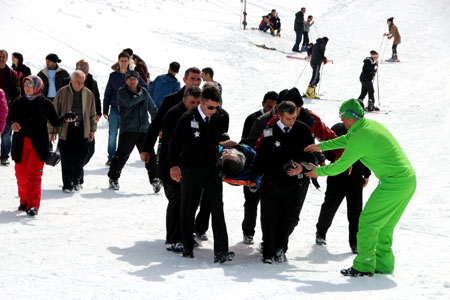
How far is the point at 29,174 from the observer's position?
802cm

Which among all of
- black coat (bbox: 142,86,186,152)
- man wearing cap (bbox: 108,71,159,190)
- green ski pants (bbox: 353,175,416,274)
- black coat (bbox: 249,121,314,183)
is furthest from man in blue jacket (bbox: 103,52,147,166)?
green ski pants (bbox: 353,175,416,274)

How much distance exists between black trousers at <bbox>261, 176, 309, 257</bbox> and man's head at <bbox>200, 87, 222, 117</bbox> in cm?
100

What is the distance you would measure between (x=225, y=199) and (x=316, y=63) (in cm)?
1006

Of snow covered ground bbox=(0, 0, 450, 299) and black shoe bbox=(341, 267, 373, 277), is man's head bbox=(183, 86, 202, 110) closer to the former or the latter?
snow covered ground bbox=(0, 0, 450, 299)

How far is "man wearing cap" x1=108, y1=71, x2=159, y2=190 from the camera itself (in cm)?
986

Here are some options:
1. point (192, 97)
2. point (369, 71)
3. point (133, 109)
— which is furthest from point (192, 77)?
→ point (369, 71)

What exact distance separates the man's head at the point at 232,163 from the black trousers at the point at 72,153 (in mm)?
3570

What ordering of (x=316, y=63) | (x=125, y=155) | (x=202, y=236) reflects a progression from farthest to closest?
(x=316, y=63) < (x=125, y=155) < (x=202, y=236)

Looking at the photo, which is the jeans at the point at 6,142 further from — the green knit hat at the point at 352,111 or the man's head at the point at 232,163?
the green knit hat at the point at 352,111

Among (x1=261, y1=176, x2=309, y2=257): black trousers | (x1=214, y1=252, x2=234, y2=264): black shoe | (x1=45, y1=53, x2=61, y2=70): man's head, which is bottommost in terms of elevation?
(x1=214, y1=252, x2=234, y2=264): black shoe

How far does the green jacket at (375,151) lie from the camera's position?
6156 mm

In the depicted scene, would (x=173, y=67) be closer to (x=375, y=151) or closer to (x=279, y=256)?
(x=279, y=256)

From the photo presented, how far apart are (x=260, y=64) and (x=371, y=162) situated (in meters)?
17.0

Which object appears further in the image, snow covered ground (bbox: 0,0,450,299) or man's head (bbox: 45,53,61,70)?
man's head (bbox: 45,53,61,70)
